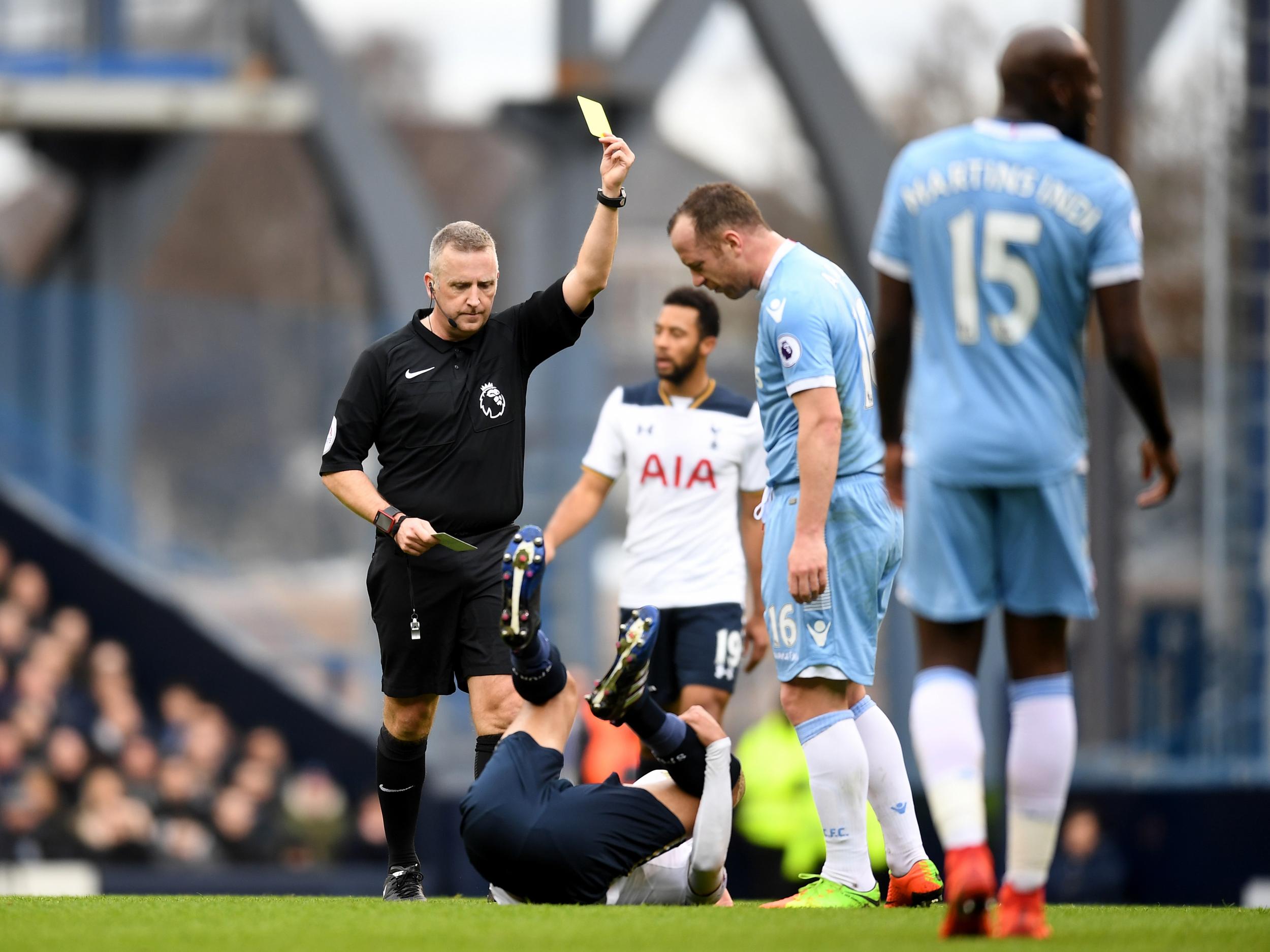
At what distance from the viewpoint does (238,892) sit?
13227 millimetres

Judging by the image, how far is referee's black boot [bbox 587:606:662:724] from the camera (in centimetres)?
592

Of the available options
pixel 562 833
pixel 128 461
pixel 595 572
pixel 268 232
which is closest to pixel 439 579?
pixel 562 833

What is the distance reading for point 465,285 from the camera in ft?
21.5

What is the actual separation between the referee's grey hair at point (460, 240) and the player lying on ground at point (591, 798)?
1066 mm

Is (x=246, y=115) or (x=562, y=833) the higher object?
(x=246, y=115)

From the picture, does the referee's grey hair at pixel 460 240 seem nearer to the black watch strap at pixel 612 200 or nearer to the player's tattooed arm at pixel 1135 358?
the black watch strap at pixel 612 200

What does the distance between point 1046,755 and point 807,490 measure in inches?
42.0

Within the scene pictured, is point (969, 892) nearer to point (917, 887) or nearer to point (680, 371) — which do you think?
point (917, 887)

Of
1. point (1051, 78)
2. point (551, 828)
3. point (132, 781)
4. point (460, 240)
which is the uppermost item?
point (1051, 78)

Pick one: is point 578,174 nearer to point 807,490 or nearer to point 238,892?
point 238,892

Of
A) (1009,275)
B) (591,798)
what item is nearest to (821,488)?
(1009,275)

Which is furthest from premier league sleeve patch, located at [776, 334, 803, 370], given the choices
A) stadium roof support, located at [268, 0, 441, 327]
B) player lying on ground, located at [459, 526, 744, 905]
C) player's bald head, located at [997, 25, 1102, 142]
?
stadium roof support, located at [268, 0, 441, 327]

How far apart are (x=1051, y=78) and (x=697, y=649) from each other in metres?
3.36

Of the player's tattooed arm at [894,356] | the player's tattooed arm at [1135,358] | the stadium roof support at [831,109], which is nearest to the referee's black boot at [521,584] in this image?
the player's tattooed arm at [894,356]
